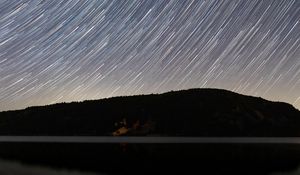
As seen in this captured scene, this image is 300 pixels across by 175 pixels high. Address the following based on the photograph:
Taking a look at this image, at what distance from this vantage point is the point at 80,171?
1670 inches

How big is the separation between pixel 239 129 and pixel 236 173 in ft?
533

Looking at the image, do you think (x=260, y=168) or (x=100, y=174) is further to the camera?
(x=260, y=168)

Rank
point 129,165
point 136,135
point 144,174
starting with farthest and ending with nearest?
point 136,135 < point 129,165 < point 144,174

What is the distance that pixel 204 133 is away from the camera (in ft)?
629

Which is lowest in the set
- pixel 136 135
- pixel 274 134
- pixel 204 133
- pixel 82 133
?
pixel 82 133

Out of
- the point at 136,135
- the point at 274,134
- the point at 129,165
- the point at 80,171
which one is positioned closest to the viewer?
the point at 80,171

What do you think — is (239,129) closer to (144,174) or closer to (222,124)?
(222,124)

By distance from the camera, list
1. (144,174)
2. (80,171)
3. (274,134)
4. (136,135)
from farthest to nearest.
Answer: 1. (274,134)
2. (136,135)
3. (80,171)
4. (144,174)

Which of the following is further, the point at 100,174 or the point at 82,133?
the point at 82,133

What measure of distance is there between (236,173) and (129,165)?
1260cm

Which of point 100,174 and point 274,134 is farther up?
point 274,134

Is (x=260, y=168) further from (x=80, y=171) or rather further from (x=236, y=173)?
(x=80, y=171)


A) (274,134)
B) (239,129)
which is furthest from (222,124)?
(274,134)

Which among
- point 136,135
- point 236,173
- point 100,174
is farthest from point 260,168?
point 136,135
